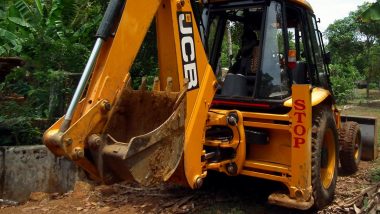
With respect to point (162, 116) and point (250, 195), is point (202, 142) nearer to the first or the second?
point (162, 116)

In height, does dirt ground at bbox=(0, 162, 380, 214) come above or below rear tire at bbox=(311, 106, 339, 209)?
below

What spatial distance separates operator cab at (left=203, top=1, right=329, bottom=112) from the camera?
457 centimetres

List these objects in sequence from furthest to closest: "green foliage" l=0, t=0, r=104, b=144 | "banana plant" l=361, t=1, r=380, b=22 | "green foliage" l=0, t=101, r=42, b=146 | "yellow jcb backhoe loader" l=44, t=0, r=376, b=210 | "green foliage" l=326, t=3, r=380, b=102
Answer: "green foliage" l=326, t=3, r=380, b=102, "banana plant" l=361, t=1, r=380, b=22, "green foliage" l=0, t=0, r=104, b=144, "green foliage" l=0, t=101, r=42, b=146, "yellow jcb backhoe loader" l=44, t=0, r=376, b=210

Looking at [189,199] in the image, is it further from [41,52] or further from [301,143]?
[41,52]

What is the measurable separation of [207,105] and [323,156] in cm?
162

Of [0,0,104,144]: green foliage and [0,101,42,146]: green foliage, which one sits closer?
[0,101,42,146]: green foliage

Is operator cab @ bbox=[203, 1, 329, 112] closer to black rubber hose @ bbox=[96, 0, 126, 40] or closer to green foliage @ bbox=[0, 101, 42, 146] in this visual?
black rubber hose @ bbox=[96, 0, 126, 40]

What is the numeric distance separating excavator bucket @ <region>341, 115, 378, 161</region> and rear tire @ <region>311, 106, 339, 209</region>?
235cm

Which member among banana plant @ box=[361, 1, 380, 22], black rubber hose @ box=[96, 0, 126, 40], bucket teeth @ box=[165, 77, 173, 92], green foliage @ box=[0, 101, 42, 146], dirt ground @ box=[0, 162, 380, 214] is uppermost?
banana plant @ box=[361, 1, 380, 22]

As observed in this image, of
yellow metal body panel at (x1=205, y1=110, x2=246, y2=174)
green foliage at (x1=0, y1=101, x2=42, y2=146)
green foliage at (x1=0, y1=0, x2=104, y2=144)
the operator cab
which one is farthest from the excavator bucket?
green foliage at (x1=0, y1=101, x2=42, y2=146)

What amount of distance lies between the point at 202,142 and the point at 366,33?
2321 cm

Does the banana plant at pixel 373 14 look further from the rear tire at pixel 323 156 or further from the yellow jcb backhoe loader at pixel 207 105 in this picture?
the rear tire at pixel 323 156

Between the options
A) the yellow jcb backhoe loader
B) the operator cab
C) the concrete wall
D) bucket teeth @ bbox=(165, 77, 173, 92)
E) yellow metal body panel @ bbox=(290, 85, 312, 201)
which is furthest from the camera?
the concrete wall

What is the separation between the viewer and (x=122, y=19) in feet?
11.4
